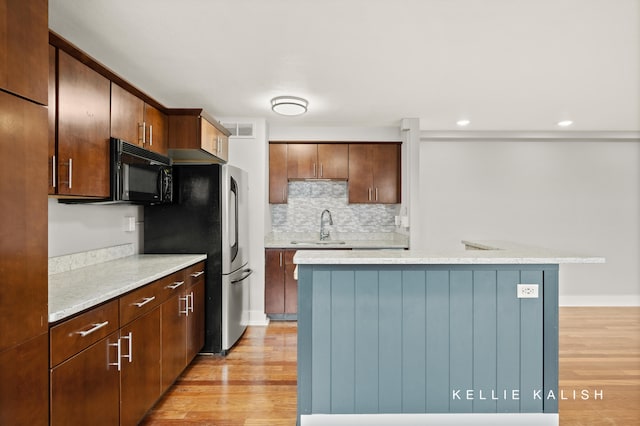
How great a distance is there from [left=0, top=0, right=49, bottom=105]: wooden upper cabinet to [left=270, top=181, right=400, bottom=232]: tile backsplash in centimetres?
349

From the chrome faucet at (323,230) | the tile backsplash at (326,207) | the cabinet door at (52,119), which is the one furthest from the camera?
the tile backsplash at (326,207)

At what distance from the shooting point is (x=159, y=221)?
3.20 metres

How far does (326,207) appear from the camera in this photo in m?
4.81

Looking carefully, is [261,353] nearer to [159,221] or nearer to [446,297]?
[159,221]

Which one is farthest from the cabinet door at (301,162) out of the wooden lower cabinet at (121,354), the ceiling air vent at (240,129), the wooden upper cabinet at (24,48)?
the wooden upper cabinet at (24,48)

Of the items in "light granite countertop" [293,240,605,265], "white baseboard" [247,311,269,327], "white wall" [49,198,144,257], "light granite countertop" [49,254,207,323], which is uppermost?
"white wall" [49,198,144,257]

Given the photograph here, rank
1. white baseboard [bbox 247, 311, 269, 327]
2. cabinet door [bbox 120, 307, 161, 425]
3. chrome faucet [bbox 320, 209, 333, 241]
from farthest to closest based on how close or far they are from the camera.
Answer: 1. chrome faucet [bbox 320, 209, 333, 241]
2. white baseboard [bbox 247, 311, 269, 327]
3. cabinet door [bbox 120, 307, 161, 425]

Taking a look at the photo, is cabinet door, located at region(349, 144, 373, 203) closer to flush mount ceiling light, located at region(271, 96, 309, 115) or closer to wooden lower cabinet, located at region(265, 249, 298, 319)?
wooden lower cabinet, located at region(265, 249, 298, 319)

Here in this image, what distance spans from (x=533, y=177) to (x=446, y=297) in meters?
3.69

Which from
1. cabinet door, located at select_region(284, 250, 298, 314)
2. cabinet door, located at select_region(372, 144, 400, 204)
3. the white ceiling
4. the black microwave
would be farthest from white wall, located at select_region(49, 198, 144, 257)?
cabinet door, located at select_region(372, 144, 400, 204)

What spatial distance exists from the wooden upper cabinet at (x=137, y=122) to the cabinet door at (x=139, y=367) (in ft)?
3.95

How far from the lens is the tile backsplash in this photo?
480 centimetres

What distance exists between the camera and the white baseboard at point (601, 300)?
4.82 m

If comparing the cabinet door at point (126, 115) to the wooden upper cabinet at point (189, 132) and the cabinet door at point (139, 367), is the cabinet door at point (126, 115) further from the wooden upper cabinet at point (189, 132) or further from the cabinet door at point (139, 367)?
the cabinet door at point (139, 367)
